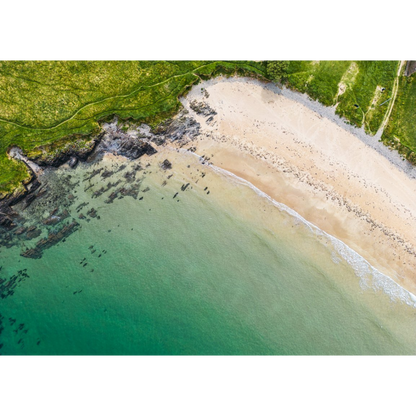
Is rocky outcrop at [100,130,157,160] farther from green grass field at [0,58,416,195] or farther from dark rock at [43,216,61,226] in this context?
dark rock at [43,216,61,226]

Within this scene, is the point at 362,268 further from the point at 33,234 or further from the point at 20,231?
the point at 20,231

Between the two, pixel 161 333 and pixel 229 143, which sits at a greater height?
pixel 229 143

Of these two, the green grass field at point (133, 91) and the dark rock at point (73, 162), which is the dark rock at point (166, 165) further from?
the dark rock at point (73, 162)

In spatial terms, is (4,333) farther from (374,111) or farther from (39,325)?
(374,111)

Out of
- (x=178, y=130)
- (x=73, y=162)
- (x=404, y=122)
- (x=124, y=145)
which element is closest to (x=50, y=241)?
(x=73, y=162)

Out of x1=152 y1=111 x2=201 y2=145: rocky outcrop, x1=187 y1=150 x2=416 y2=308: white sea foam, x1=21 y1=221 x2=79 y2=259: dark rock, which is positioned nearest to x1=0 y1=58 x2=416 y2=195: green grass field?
x1=152 y1=111 x2=201 y2=145: rocky outcrop

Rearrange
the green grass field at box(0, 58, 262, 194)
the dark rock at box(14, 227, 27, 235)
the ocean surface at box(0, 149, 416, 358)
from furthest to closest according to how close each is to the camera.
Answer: the ocean surface at box(0, 149, 416, 358) < the dark rock at box(14, 227, 27, 235) < the green grass field at box(0, 58, 262, 194)

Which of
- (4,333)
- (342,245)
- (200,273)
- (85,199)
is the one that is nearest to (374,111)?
(342,245)
